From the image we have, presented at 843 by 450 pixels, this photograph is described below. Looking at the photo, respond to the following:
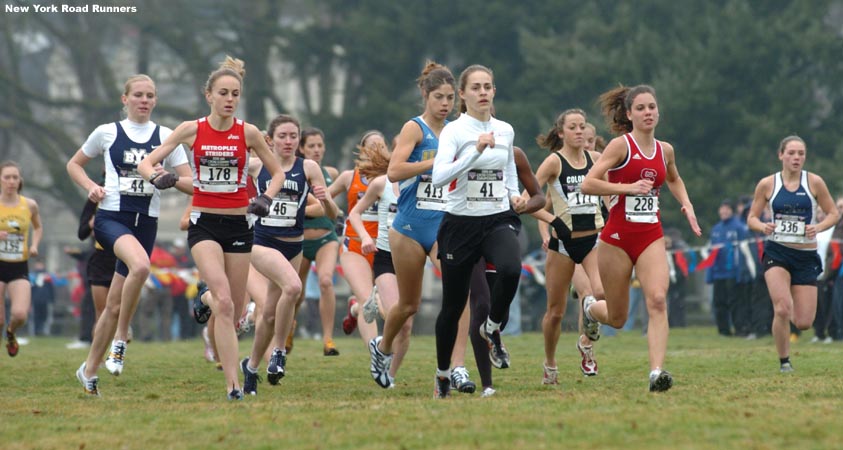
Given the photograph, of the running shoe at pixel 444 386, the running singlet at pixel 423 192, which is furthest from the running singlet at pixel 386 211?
the running shoe at pixel 444 386

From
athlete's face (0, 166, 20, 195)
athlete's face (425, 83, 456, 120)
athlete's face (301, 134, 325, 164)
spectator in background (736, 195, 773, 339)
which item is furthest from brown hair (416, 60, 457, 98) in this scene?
spectator in background (736, 195, 773, 339)

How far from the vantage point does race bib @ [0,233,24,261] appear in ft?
50.1

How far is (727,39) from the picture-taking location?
36.5 metres

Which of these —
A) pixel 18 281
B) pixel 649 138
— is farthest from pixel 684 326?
pixel 649 138

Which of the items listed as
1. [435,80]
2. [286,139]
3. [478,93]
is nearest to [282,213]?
[286,139]

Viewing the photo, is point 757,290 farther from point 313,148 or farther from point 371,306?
point 371,306

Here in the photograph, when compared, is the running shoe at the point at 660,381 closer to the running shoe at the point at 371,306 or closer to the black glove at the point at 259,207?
the black glove at the point at 259,207

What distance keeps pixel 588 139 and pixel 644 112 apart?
2627mm

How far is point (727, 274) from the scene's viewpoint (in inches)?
926

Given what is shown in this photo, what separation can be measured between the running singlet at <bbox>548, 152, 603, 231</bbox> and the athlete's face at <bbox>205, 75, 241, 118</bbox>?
3.28 m

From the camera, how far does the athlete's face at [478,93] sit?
962 cm

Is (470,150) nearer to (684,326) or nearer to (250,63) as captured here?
(684,326)

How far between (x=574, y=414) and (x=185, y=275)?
2045 centimetres

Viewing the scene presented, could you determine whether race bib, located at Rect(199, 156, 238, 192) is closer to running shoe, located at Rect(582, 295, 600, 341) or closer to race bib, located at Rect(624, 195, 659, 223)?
race bib, located at Rect(624, 195, 659, 223)
